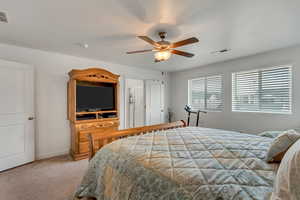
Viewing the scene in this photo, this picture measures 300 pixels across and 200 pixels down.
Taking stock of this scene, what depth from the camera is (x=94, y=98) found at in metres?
3.65

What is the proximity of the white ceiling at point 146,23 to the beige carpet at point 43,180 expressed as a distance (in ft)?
7.77

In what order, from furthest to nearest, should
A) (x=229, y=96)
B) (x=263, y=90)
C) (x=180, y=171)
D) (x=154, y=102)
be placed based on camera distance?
(x=154, y=102), (x=229, y=96), (x=263, y=90), (x=180, y=171)

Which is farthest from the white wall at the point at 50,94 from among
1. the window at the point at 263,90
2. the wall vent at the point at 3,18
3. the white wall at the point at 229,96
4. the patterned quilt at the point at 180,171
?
the window at the point at 263,90

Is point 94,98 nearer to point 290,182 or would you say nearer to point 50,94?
point 50,94

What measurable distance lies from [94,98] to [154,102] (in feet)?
7.42

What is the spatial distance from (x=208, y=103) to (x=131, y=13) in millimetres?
3777

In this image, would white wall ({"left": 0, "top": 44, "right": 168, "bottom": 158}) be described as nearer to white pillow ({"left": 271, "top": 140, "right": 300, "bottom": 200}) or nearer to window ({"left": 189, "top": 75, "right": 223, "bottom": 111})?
window ({"left": 189, "top": 75, "right": 223, "bottom": 111})

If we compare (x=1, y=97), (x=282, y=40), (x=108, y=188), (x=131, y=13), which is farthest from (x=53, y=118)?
(x=282, y=40)

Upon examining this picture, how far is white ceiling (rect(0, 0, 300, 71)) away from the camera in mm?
1721

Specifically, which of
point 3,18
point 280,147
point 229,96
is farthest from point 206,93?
Answer: point 3,18

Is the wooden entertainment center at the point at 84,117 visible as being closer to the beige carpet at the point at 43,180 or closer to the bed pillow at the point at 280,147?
the beige carpet at the point at 43,180

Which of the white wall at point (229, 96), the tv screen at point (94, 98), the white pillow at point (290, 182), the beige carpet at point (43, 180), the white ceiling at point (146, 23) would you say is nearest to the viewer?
the white pillow at point (290, 182)

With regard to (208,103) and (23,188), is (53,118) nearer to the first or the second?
(23,188)

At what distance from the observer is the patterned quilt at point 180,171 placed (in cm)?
94
